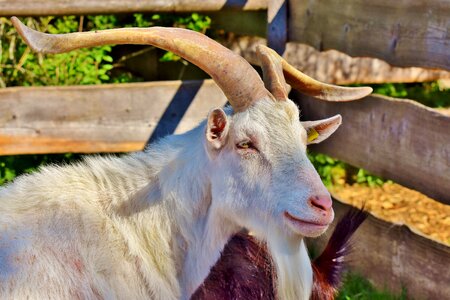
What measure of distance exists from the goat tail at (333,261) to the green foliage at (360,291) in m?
0.61

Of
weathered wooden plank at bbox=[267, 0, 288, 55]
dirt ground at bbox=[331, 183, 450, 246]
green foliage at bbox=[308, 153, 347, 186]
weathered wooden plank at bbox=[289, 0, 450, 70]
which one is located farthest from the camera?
green foliage at bbox=[308, 153, 347, 186]

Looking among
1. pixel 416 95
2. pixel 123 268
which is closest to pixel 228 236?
pixel 123 268

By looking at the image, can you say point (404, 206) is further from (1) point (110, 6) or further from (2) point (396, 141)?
(1) point (110, 6)

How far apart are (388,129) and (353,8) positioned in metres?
0.83

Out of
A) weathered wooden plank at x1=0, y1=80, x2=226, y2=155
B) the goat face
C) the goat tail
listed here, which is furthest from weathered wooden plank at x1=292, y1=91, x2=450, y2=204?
the goat face

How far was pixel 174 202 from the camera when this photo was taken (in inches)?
159

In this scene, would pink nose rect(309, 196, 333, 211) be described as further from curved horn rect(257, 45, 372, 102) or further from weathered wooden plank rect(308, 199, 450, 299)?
weathered wooden plank rect(308, 199, 450, 299)

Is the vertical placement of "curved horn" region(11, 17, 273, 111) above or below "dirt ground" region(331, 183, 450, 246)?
above

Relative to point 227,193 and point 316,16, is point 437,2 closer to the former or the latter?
point 316,16

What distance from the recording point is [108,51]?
7352 mm

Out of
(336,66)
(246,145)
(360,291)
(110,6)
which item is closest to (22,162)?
(110,6)

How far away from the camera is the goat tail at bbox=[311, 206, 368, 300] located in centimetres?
493

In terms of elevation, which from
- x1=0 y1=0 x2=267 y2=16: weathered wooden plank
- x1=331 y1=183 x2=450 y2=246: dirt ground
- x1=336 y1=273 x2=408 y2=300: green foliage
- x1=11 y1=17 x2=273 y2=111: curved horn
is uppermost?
x1=11 y1=17 x2=273 y2=111: curved horn

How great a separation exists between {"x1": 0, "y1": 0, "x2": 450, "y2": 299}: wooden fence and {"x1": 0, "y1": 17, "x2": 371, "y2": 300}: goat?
131 cm
